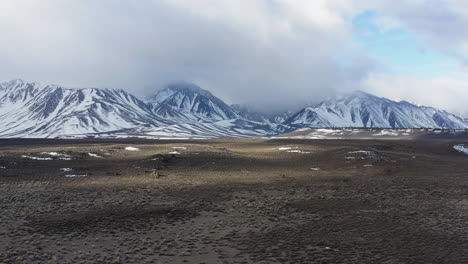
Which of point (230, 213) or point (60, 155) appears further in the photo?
point (60, 155)

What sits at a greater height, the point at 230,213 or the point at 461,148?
the point at 461,148

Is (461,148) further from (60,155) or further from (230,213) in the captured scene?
(60,155)

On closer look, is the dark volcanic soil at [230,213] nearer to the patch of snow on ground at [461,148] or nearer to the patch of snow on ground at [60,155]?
the patch of snow on ground at [60,155]

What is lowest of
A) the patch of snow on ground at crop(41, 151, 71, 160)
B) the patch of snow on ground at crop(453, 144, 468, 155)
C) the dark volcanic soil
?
the dark volcanic soil

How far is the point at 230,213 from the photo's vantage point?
91.3 feet

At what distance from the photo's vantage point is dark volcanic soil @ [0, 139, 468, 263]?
1917cm

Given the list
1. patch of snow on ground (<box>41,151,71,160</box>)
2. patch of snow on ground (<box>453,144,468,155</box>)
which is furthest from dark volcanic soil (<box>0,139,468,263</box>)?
patch of snow on ground (<box>453,144,468,155</box>)

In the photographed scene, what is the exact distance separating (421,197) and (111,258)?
89.9 feet

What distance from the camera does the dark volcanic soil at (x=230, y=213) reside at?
1917 cm

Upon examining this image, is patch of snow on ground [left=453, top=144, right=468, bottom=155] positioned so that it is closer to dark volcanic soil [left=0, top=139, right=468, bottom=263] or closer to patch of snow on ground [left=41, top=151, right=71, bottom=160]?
dark volcanic soil [left=0, top=139, right=468, bottom=263]

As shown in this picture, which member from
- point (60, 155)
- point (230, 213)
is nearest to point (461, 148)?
point (230, 213)

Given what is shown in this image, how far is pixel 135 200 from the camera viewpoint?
104ft

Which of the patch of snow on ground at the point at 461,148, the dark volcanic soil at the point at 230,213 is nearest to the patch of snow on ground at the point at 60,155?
the dark volcanic soil at the point at 230,213

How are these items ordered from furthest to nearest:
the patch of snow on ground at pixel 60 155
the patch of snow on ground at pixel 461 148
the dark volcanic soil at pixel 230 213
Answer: the patch of snow on ground at pixel 461 148 < the patch of snow on ground at pixel 60 155 < the dark volcanic soil at pixel 230 213
